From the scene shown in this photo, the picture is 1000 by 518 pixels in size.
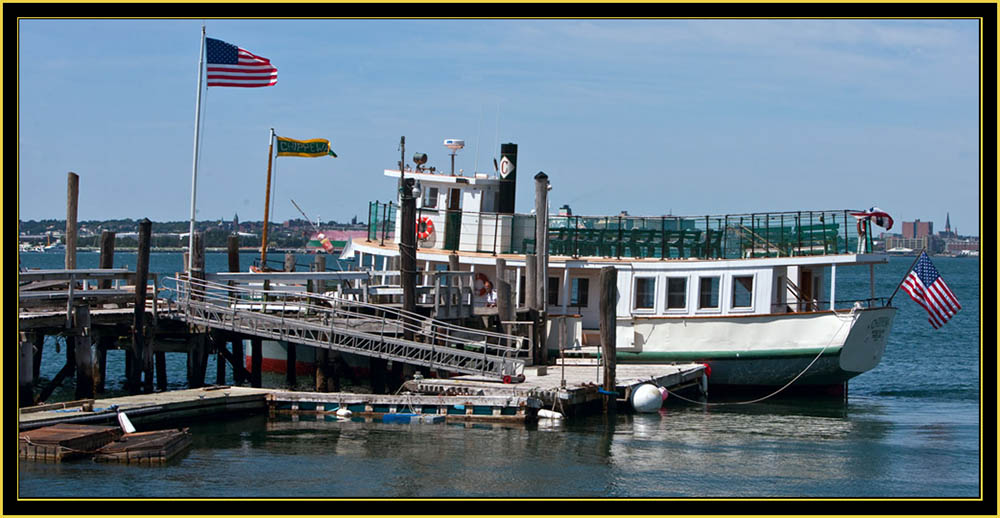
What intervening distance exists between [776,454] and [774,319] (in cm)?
719

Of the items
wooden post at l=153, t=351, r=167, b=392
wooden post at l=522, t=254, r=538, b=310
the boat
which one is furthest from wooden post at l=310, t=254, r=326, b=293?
wooden post at l=522, t=254, r=538, b=310

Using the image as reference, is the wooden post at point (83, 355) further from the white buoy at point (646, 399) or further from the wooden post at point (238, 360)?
the white buoy at point (646, 399)

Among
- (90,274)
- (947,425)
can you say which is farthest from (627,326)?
(90,274)

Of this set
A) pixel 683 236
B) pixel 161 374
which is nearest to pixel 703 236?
pixel 683 236

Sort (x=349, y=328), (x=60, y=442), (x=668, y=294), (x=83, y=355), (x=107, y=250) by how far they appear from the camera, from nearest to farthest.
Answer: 1. (x=60, y=442)
2. (x=83, y=355)
3. (x=349, y=328)
4. (x=668, y=294)
5. (x=107, y=250)

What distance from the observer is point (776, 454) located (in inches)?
902

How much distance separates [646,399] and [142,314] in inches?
431

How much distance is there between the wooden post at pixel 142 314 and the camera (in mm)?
26859

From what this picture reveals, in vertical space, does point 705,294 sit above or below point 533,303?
above

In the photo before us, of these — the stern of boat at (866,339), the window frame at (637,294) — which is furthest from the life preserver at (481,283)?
the stern of boat at (866,339)

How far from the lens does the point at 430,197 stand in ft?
117

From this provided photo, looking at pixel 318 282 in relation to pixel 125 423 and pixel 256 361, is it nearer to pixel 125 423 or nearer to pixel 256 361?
pixel 256 361

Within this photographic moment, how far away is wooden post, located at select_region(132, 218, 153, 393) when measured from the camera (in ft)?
88.1

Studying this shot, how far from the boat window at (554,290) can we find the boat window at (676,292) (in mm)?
3304
